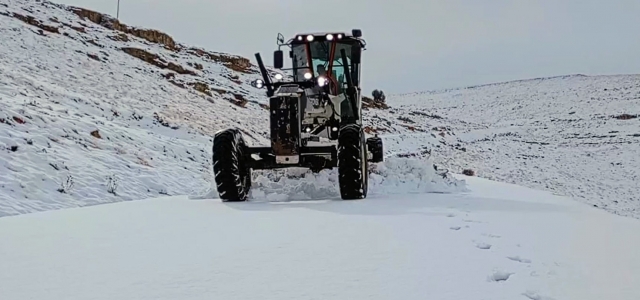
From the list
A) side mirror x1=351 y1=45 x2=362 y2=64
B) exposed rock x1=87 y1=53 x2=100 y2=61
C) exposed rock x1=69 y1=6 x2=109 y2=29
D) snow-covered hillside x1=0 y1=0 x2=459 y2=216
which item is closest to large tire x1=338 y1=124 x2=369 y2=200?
snow-covered hillside x1=0 y1=0 x2=459 y2=216

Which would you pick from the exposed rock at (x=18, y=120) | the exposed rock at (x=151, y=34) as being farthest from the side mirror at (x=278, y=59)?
the exposed rock at (x=151, y=34)

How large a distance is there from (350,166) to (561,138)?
27451 mm

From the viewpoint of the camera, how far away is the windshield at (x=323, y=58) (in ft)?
24.8

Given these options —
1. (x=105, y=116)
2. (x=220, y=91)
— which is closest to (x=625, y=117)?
(x=220, y=91)

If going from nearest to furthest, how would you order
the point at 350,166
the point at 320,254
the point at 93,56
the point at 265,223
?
1. the point at 320,254
2. the point at 265,223
3. the point at 350,166
4. the point at 93,56

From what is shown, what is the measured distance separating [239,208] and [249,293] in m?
3.03

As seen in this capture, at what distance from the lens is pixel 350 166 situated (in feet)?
19.5

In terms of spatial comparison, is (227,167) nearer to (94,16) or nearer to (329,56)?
(329,56)

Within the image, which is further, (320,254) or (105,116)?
(105,116)

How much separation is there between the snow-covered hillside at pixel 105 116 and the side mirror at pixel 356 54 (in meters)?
1.98

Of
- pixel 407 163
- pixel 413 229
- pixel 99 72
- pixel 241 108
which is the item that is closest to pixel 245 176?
pixel 407 163

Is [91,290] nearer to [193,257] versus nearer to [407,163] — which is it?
[193,257]

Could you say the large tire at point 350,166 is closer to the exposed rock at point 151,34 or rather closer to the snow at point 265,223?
the snow at point 265,223

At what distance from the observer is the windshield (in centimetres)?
757
